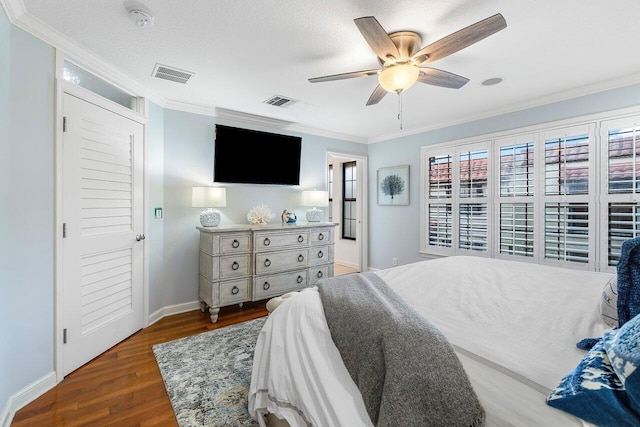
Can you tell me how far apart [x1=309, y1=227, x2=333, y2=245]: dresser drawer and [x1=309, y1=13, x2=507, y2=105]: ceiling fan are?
210 cm

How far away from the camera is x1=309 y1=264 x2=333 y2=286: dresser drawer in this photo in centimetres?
380

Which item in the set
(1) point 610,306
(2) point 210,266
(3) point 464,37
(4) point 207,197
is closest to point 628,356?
(1) point 610,306

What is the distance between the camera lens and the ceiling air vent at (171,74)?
8.18 ft

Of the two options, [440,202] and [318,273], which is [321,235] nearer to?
[318,273]

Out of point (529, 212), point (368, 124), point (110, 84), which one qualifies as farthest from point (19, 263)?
A: point (529, 212)

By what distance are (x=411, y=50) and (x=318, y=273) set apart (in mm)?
2769

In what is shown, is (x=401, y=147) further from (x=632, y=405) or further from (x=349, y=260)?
(x=632, y=405)

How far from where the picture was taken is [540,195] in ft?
10.7

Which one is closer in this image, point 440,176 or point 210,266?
point 210,266

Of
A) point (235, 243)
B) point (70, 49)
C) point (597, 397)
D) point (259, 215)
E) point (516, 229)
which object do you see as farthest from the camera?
point (259, 215)

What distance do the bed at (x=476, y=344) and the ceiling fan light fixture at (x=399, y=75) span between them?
136 cm

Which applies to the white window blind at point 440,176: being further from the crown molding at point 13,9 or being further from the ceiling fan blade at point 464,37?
the crown molding at point 13,9

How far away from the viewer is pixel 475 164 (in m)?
3.83

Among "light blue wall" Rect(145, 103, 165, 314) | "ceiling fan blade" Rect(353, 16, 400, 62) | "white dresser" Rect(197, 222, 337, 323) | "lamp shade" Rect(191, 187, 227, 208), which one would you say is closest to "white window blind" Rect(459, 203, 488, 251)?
"white dresser" Rect(197, 222, 337, 323)
